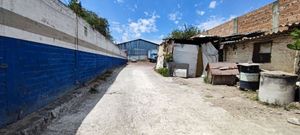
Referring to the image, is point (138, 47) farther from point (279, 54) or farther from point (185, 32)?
point (279, 54)

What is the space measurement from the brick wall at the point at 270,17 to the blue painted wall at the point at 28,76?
11174mm

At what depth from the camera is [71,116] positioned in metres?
5.54

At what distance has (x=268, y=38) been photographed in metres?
11.0

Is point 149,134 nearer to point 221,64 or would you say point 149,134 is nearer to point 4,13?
point 4,13

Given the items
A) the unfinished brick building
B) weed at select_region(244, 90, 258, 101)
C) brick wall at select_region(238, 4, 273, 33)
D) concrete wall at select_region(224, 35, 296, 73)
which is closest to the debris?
weed at select_region(244, 90, 258, 101)

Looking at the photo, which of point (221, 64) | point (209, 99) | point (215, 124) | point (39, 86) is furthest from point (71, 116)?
point (221, 64)

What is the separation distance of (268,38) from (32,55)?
1006cm

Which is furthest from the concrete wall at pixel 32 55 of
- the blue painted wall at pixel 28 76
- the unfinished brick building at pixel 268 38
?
the unfinished brick building at pixel 268 38

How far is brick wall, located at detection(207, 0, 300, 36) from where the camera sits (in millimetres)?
12126

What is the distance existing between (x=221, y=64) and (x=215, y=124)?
7860 mm

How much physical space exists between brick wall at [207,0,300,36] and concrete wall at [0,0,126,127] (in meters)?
10.8

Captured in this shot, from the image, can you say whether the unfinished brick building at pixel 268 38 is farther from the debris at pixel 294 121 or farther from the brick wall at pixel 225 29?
the debris at pixel 294 121

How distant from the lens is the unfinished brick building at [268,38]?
9.84 m

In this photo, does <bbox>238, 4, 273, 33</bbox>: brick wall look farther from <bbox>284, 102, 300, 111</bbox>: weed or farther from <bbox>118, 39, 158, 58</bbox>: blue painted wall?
<bbox>118, 39, 158, 58</bbox>: blue painted wall
